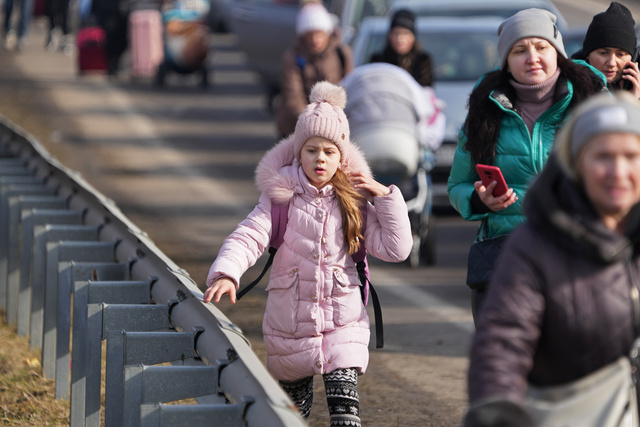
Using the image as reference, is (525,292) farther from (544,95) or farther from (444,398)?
(444,398)

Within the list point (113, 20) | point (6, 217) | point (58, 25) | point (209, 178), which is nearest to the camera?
point (6, 217)

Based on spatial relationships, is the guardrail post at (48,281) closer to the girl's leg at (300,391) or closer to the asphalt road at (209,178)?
the asphalt road at (209,178)

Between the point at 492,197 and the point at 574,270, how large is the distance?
1.97 meters

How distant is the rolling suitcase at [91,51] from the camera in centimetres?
2530

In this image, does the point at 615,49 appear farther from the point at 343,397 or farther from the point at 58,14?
the point at 58,14

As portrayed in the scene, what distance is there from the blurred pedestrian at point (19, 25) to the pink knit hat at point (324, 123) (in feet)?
77.2

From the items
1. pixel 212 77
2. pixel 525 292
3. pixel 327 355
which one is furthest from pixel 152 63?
pixel 525 292

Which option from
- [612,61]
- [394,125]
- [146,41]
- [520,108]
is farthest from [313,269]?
[146,41]

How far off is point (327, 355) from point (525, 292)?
6.69ft

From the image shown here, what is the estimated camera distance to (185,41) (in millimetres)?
23812

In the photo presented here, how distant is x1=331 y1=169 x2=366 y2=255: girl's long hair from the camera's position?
5492 millimetres

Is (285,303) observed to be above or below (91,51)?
above

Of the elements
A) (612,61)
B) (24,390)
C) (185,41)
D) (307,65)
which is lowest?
(185,41)

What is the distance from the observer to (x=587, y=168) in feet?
11.5
